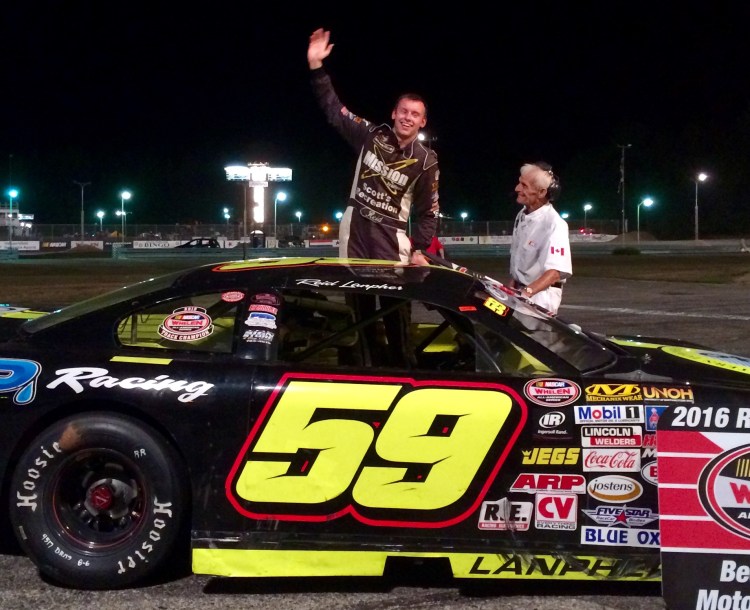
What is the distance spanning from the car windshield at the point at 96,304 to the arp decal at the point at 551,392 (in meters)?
1.56

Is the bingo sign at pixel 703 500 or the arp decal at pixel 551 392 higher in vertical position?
the arp decal at pixel 551 392

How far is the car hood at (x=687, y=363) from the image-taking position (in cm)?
348

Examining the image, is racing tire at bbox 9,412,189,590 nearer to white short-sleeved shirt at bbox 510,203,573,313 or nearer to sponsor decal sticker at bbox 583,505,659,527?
sponsor decal sticker at bbox 583,505,659,527

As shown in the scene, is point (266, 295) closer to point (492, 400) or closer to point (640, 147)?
point (492, 400)

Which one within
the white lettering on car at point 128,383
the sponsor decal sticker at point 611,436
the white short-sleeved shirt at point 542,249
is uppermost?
the white short-sleeved shirt at point 542,249

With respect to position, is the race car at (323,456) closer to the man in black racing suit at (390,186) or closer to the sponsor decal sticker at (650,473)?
the sponsor decal sticker at (650,473)

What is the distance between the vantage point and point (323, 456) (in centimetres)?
328

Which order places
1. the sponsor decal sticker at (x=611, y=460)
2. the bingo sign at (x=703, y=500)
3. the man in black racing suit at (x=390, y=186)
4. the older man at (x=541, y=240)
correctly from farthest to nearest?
the older man at (x=541, y=240), the man in black racing suit at (x=390, y=186), the sponsor decal sticker at (x=611, y=460), the bingo sign at (x=703, y=500)

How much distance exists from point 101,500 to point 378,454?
1070 millimetres

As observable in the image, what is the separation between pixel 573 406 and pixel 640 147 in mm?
96444

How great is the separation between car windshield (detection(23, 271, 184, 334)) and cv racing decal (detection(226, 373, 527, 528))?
86 cm

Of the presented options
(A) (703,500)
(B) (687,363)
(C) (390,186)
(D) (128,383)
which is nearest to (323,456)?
(D) (128,383)

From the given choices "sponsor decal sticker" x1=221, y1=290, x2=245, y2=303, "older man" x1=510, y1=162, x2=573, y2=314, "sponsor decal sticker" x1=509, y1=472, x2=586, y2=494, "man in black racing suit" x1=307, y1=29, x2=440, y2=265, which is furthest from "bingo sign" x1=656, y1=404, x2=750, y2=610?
"man in black racing suit" x1=307, y1=29, x2=440, y2=265

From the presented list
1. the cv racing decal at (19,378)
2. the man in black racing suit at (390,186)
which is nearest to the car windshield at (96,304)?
the cv racing decal at (19,378)
